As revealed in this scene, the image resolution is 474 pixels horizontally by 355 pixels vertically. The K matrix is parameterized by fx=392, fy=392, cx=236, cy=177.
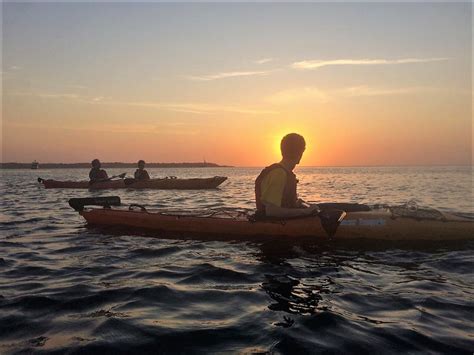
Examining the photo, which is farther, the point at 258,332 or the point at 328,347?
the point at 258,332

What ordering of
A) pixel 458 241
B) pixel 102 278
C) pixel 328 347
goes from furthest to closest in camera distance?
pixel 458 241 → pixel 102 278 → pixel 328 347

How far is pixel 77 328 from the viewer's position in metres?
3.93

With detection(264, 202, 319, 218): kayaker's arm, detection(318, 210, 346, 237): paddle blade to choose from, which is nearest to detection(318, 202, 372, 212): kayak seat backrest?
detection(318, 210, 346, 237): paddle blade

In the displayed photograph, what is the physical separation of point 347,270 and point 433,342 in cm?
252

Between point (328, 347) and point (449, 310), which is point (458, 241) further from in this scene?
point (328, 347)

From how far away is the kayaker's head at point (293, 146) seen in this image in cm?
739

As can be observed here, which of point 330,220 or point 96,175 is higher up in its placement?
point 96,175

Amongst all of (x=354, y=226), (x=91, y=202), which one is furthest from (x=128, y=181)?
(x=354, y=226)

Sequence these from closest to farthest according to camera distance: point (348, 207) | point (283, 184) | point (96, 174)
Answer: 1. point (283, 184)
2. point (348, 207)
3. point (96, 174)

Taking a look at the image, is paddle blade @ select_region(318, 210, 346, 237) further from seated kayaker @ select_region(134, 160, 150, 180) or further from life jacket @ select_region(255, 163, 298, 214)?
seated kayaker @ select_region(134, 160, 150, 180)

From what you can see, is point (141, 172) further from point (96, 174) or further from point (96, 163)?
point (96, 174)

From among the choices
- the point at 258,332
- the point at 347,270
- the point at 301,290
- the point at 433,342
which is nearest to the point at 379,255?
the point at 347,270

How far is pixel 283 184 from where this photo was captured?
7.37 m

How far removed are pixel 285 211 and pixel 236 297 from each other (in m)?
3.14
